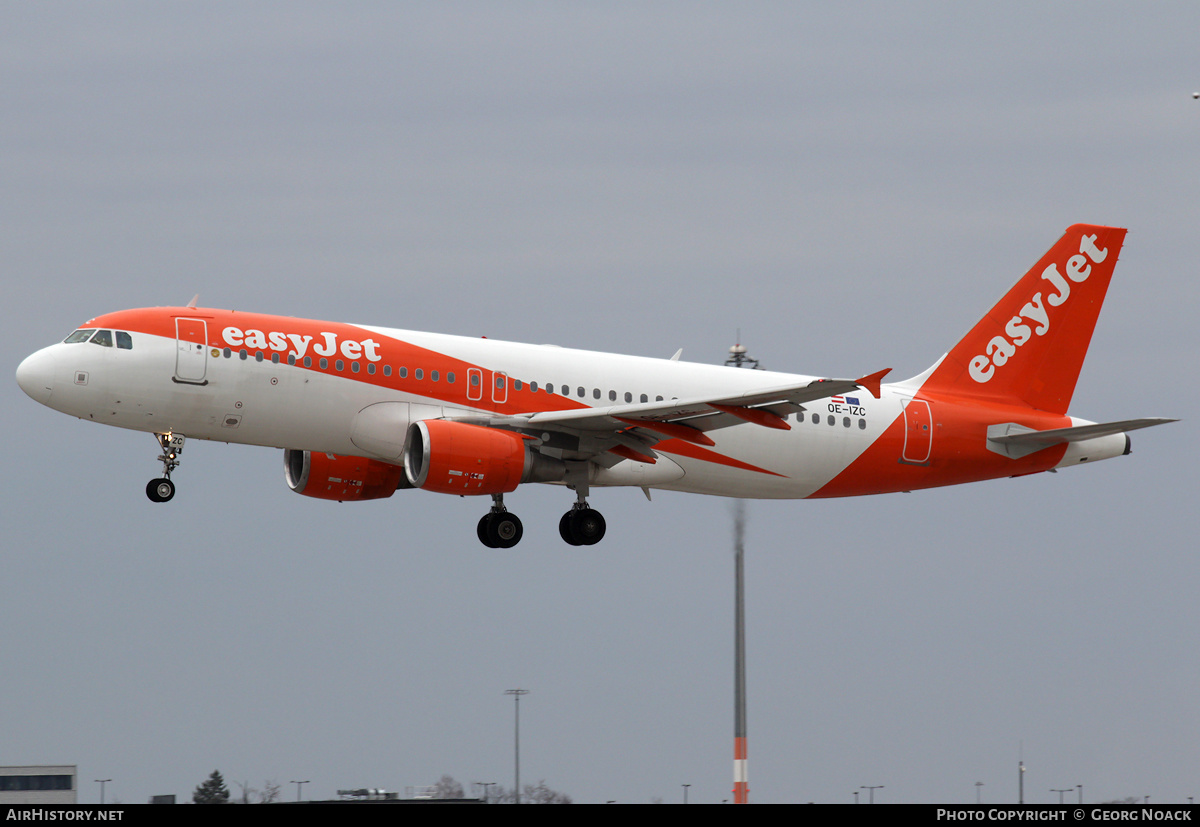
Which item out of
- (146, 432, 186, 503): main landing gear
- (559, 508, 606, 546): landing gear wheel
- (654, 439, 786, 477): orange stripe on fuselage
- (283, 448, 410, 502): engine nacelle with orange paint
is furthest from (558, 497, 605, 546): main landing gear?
(146, 432, 186, 503): main landing gear

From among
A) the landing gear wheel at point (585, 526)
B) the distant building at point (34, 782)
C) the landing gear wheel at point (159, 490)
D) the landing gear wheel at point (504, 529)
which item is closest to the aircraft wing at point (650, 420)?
the landing gear wheel at point (585, 526)

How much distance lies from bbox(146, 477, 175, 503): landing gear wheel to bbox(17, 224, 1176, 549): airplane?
0.14ft

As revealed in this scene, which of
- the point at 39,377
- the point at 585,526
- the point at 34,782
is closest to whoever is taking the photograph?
the point at 39,377

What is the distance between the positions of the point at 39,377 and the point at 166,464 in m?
3.89

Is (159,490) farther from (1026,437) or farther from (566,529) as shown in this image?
(1026,437)

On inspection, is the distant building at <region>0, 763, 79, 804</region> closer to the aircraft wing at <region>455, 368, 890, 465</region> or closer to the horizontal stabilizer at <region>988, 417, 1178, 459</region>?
the aircraft wing at <region>455, 368, 890, 465</region>

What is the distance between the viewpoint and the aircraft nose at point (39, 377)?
40.6 meters

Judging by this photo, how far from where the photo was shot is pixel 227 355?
135ft

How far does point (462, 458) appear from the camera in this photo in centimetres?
4134

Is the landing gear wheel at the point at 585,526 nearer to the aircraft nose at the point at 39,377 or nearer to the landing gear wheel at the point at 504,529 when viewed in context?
the landing gear wheel at the point at 504,529

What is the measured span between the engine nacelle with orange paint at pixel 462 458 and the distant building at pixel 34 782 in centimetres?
3126

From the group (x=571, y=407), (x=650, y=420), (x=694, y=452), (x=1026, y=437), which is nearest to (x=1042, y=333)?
(x=1026, y=437)

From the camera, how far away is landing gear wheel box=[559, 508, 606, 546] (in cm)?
4519
